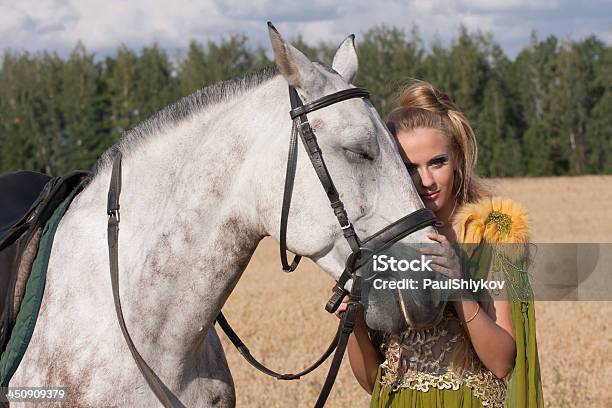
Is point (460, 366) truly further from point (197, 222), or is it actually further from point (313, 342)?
point (313, 342)

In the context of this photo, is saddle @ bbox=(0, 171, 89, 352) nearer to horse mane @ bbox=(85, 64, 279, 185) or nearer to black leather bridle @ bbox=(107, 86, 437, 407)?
horse mane @ bbox=(85, 64, 279, 185)

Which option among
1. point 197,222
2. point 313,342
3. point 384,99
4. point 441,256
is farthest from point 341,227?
point 384,99

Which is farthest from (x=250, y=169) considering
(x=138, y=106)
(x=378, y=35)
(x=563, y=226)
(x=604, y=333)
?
(x=378, y=35)

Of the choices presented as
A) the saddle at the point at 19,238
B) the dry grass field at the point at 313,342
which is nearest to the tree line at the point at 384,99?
the dry grass field at the point at 313,342

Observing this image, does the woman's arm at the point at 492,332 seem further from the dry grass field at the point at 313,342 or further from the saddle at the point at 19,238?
the saddle at the point at 19,238

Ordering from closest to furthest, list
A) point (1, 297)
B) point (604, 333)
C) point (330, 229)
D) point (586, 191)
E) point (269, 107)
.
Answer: point (330, 229) → point (269, 107) → point (1, 297) → point (604, 333) → point (586, 191)

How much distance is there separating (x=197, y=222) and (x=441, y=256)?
0.97 m

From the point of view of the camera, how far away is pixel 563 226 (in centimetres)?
2561

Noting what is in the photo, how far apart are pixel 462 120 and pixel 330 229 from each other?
38.5 inches

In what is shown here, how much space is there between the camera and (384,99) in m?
51.2

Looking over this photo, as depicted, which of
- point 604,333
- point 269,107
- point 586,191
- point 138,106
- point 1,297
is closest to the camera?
point 269,107

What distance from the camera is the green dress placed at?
3256mm

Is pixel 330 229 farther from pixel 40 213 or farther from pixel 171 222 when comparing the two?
pixel 40 213

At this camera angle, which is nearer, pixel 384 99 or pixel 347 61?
pixel 347 61
